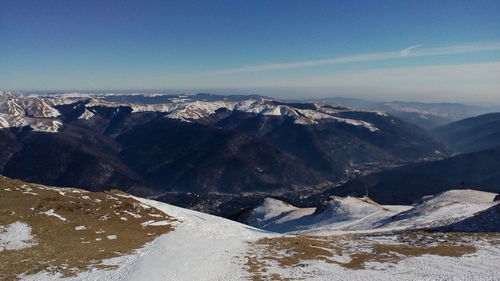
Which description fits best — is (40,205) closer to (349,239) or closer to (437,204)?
(349,239)

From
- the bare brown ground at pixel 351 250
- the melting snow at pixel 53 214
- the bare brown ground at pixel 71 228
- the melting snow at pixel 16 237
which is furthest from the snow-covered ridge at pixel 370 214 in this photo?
the melting snow at pixel 16 237

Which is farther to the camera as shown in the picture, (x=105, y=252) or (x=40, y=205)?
(x=40, y=205)

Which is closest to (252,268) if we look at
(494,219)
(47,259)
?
(47,259)

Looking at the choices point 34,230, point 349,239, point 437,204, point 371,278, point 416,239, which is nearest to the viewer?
point 371,278

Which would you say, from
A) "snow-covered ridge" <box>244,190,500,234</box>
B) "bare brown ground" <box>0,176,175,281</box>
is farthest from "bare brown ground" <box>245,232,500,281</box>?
"bare brown ground" <box>0,176,175,281</box>

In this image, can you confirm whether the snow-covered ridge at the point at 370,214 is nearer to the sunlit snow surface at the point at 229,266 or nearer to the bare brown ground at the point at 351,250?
the bare brown ground at the point at 351,250

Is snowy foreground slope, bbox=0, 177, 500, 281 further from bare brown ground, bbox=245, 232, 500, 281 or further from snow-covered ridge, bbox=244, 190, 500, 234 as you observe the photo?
snow-covered ridge, bbox=244, 190, 500, 234

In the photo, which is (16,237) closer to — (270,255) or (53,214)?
(53,214)
